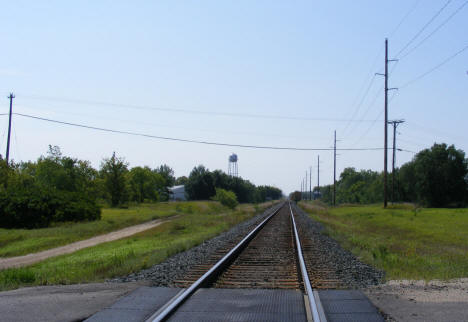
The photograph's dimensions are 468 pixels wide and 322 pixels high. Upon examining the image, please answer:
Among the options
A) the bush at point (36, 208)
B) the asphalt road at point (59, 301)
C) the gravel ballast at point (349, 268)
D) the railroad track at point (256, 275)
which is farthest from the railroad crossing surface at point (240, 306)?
the bush at point (36, 208)

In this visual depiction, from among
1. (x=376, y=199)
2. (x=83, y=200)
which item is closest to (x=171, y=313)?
(x=83, y=200)

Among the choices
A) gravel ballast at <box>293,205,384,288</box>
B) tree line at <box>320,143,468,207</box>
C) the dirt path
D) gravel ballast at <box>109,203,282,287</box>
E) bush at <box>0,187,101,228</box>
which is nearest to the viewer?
gravel ballast at <box>293,205,384,288</box>

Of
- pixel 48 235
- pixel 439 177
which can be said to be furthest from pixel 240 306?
pixel 439 177

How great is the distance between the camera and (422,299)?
766cm

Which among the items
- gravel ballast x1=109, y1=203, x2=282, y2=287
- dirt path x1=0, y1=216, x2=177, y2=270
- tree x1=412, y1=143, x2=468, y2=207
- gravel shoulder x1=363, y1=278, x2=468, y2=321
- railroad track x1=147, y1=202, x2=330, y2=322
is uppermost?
tree x1=412, y1=143, x2=468, y2=207

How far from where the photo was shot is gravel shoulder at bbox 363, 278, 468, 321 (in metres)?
6.62

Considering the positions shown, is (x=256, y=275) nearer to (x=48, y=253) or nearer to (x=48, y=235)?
(x=48, y=253)

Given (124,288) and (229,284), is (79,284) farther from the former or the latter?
(229,284)

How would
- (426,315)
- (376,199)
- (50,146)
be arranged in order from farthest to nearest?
1. (376,199)
2. (50,146)
3. (426,315)

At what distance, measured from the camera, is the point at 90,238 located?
101 feet

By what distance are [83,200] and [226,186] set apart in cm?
9457

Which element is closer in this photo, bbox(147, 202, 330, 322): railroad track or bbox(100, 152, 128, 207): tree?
bbox(147, 202, 330, 322): railroad track

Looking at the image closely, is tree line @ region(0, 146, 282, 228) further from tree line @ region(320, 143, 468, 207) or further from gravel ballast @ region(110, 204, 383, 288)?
tree line @ region(320, 143, 468, 207)

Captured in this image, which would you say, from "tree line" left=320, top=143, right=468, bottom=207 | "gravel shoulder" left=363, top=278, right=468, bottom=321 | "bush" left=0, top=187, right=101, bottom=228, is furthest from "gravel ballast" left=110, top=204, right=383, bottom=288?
"tree line" left=320, top=143, right=468, bottom=207
